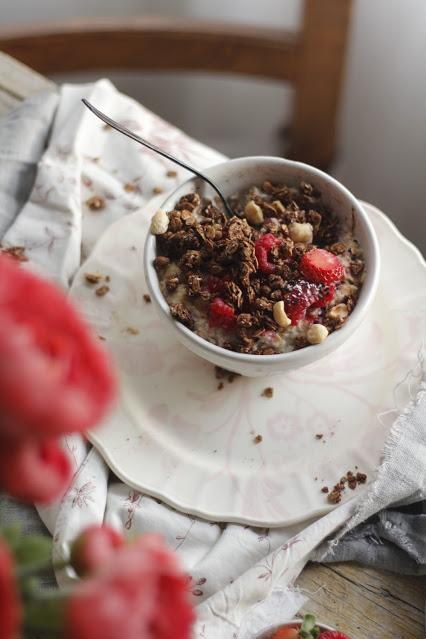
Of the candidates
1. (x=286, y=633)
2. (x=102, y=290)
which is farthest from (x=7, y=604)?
Result: (x=102, y=290)

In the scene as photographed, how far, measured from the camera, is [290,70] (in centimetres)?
163

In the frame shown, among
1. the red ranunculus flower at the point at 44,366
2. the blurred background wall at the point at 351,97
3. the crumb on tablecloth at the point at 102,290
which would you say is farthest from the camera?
the blurred background wall at the point at 351,97

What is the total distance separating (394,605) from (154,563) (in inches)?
21.9

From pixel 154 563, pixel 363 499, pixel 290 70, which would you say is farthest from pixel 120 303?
pixel 290 70

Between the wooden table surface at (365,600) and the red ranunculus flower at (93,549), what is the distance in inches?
18.8

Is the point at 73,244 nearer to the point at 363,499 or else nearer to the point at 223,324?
the point at 223,324

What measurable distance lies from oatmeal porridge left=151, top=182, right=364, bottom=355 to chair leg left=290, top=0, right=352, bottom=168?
702 mm

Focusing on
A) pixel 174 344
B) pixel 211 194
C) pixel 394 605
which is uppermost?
pixel 211 194

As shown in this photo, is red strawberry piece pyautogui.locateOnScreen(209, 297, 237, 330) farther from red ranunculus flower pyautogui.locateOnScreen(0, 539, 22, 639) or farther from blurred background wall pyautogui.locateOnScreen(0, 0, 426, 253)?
blurred background wall pyautogui.locateOnScreen(0, 0, 426, 253)

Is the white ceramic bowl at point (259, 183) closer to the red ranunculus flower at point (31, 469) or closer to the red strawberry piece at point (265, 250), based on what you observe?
the red strawberry piece at point (265, 250)

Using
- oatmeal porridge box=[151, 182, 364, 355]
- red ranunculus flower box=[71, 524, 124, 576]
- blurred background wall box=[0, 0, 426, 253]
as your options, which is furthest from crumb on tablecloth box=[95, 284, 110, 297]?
blurred background wall box=[0, 0, 426, 253]

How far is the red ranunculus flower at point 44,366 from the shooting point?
0.36 m

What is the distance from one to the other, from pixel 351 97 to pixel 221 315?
3.79 ft

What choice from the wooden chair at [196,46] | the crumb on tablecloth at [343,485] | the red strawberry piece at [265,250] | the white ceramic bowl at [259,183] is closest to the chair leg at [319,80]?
the wooden chair at [196,46]
